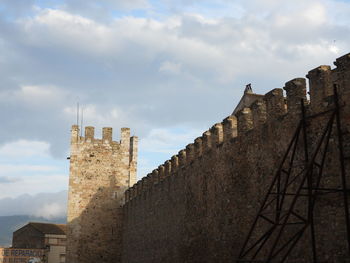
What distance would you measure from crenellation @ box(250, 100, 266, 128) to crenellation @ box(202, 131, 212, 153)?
9.57ft

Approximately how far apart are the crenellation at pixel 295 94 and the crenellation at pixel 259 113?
1322 millimetres

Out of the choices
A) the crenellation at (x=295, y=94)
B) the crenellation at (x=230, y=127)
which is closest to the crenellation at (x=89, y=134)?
the crenellation at (x=230, y=127)

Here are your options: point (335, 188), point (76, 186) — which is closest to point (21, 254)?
point (76, 186)

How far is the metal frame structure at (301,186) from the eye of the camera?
7.89 meters

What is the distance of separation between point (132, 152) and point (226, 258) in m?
15.4

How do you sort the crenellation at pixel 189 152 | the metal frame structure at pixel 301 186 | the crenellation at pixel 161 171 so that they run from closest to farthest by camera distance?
the metal frame structure at pixel 301 186, the crenellation at pixel 189 152, the crenellation at pixel 161 171

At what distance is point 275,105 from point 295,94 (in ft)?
2.78

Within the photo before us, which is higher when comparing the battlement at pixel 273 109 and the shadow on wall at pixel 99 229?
the battlement at pixel 273 109

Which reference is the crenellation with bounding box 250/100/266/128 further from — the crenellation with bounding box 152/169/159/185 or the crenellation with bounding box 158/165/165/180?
the crenellation with bounding box 152/169/159/185

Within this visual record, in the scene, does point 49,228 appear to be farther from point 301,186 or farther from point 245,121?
point 301,186

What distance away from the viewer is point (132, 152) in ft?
87.2

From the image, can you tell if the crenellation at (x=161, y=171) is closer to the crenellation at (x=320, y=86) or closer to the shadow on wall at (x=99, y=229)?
the shadow on wall at (x=99, y=229)

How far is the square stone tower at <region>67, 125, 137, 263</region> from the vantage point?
2406 cm

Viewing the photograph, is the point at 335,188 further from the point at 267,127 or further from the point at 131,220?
the point at 131,220
